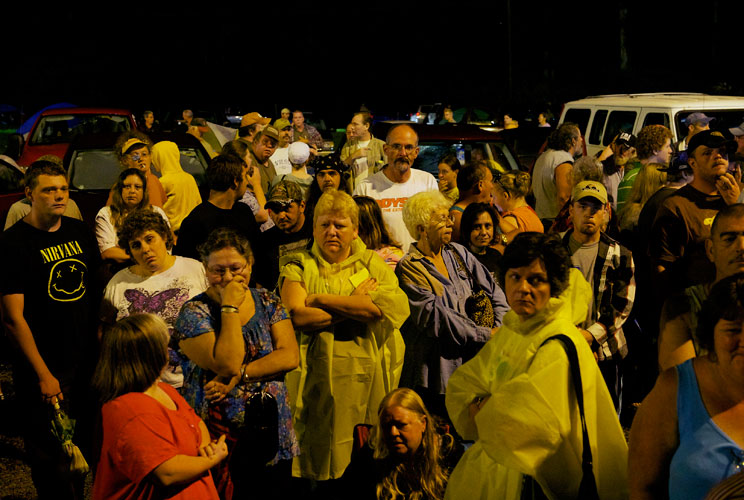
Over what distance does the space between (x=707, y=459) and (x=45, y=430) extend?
143 inches

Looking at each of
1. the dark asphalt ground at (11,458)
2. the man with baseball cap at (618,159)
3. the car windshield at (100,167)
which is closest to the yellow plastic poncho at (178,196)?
the dark asphalt ground at (11,458)

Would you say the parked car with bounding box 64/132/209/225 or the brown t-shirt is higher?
the parked car with bounding box 64/132/209/225

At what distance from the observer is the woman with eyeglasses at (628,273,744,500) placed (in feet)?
8.48

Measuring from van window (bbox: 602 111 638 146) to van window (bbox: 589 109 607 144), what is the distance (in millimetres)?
197

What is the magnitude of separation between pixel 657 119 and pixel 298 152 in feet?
17.4

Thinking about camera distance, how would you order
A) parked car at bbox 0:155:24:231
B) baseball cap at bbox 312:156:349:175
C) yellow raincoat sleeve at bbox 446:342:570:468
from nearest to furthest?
yellow raincoat sleeve at bbox 446:342:570:468 → baseball cap at bbox 312:156:349:175 → parked car at bbox 0:155:24:231

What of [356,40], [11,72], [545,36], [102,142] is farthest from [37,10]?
[102,142]

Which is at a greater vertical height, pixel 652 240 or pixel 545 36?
pixel 545 36

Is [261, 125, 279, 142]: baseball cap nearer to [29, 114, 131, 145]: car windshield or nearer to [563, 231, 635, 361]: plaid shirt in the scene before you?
[563, 231, 635, 361]: plaid shirt

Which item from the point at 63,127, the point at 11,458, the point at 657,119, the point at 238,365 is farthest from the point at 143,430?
the point at 63,127

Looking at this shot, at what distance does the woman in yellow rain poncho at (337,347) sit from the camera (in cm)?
488

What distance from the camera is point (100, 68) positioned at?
51594 mm

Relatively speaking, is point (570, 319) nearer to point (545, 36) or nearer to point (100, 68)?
point (545, 36)

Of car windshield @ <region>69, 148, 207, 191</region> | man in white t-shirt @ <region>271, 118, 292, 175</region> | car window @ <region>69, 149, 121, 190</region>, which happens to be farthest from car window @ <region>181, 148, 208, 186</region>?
man in white t-shirt @ <region>271, 118, 292, 175</region>
